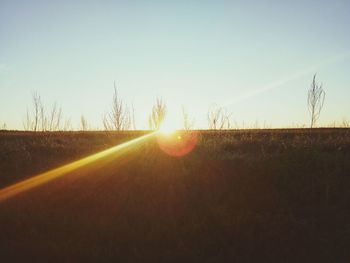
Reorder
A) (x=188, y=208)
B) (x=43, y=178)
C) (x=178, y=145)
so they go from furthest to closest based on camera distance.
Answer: (x=178, y=145), (x=43, y=178), (x=188, y=208)

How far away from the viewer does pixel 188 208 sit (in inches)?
383

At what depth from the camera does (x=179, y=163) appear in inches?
461

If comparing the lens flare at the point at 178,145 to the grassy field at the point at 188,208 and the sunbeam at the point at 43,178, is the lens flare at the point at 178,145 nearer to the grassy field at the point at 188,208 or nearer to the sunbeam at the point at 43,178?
the grassy field at the point at 188,208

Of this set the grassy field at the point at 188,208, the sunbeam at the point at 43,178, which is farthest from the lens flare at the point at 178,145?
the sunbeam at the point at 43,178

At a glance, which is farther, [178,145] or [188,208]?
[178,145]

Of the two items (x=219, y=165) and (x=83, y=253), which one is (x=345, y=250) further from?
(x=83, y=253)

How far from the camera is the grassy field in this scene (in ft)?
26.7

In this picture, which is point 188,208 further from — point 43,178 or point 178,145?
point 178,145

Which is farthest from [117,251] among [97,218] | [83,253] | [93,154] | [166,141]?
[166,141]

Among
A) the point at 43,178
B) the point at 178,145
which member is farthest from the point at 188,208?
the point at 178,145

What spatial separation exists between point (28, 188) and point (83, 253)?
3721 mm

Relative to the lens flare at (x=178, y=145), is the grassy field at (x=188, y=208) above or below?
below

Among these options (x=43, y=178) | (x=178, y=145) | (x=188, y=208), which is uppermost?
(x=178, y=145)

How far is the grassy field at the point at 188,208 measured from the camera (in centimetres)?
812
